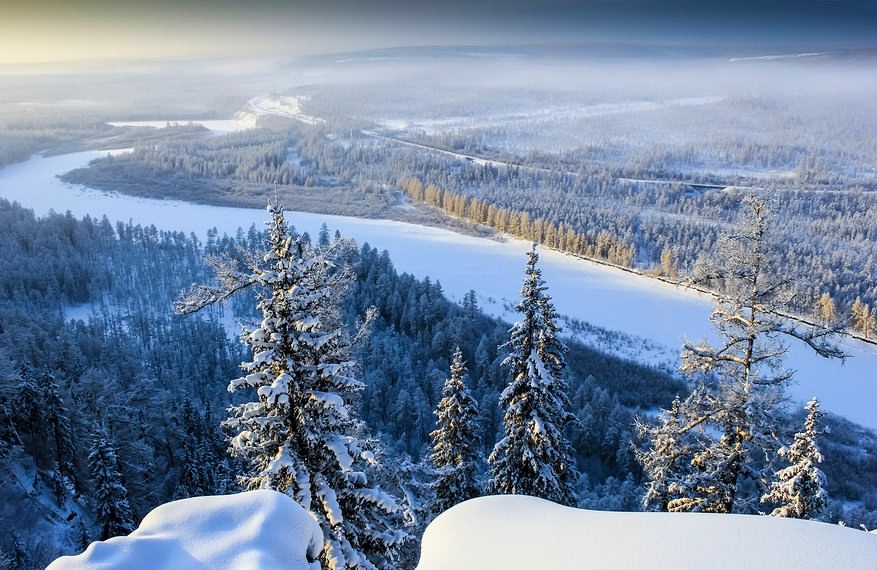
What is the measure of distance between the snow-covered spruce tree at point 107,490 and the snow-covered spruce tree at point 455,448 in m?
17.4

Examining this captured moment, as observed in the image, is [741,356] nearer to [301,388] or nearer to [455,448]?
[301,388]

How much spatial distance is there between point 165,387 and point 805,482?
55909 millimetres

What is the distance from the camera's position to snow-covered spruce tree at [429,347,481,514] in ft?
74.0

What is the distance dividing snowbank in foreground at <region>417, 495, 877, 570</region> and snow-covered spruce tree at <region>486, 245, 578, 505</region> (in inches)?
452

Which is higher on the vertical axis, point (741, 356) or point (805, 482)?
point (741, 356)

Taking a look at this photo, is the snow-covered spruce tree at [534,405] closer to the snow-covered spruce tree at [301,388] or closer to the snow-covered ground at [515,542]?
the snow-covered spruce tree at [301,388]

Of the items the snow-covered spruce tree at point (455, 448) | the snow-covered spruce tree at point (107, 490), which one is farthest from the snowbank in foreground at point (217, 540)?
Answer: the snow-covered spruce tree at point (107, 490)

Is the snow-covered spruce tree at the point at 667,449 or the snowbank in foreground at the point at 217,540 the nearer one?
→ the snowbank in foreground at the point at 217,540

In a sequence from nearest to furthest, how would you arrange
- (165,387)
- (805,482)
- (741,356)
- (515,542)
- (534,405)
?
(515,542), (741,356), (805,482), (534,405), (165,387)

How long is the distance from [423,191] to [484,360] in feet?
344

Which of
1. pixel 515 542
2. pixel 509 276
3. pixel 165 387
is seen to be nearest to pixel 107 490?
pixel 515 542

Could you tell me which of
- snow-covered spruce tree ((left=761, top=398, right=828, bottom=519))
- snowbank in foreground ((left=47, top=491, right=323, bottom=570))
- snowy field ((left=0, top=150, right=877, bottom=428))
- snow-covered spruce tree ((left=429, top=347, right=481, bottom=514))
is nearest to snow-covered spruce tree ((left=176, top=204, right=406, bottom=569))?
snowbank in foreground ((left=47, top=491, right=323, bottom=570))

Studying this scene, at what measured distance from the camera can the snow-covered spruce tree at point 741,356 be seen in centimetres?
1200

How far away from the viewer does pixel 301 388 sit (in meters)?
10.5
